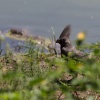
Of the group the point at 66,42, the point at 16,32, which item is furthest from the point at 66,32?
the point at 16,32

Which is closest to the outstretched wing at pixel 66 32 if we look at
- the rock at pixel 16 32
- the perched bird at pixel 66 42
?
the perched bird at pixel 66 42

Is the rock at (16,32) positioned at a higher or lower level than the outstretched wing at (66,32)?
lower

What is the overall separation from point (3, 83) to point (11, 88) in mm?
1059

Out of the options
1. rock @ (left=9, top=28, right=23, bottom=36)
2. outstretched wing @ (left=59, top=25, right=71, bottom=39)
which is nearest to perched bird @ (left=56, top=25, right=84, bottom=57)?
outstretched wing @ (left=59, top=25, right=71, bottom=39)

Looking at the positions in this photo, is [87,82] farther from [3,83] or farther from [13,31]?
[13,31]

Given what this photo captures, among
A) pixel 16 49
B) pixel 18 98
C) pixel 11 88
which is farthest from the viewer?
pixel 16 49

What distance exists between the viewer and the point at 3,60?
4.66 meters

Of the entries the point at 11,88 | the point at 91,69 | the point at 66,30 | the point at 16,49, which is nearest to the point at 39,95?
the point at 91,69

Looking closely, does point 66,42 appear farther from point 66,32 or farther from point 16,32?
point 16,32

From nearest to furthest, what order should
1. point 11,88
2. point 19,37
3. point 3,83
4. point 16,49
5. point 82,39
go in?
1. point 82,39
2. point 11,88
3. point 3,83
4. point 16,49
5. point 19,37

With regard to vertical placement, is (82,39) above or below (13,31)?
above

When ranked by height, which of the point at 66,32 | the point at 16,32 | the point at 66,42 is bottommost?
the point at 16,32

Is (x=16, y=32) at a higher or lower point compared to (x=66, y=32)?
lower

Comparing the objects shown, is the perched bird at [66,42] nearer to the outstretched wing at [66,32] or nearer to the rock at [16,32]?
the outstretched wing at [66,32]
